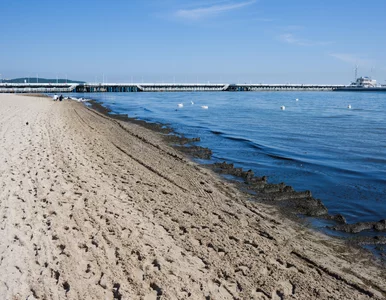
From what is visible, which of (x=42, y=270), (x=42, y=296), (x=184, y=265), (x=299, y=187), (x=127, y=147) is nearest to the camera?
(x=42, y=296)

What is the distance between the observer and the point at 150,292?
473 centimetres

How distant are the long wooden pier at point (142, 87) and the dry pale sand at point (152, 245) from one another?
328 ft

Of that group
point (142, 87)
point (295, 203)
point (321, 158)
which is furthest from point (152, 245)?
point (142, 87)

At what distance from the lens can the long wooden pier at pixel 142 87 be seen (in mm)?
110375

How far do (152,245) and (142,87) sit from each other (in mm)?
136266

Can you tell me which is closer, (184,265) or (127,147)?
(184,265)

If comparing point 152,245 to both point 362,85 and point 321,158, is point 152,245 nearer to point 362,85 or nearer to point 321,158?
point 321,158

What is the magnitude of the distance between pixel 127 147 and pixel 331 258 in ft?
36.2

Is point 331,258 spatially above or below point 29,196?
below

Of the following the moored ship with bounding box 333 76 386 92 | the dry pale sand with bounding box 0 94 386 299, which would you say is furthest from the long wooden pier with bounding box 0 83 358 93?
the dry pale sand with bounding box 0 94 386 299

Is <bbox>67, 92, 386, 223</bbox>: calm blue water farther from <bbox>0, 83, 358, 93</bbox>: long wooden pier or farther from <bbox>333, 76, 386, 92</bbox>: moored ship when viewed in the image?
<bbox>333, 76, 386, 92</bbox>: moored ship

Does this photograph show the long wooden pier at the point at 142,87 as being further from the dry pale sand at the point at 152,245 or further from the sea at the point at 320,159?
the dry pale sand at the point at 152,245

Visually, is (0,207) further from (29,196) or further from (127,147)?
(127,147)

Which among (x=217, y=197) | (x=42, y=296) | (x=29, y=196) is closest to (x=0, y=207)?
(x=29, y=196)
